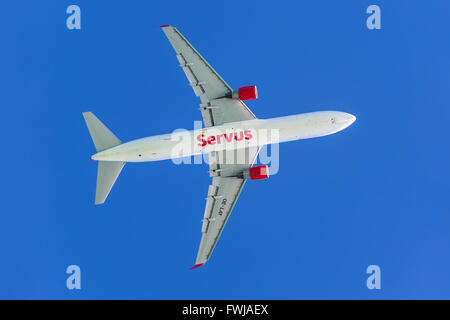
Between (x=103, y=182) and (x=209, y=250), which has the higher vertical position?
(x=103, y=182)

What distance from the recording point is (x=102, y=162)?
29688mm

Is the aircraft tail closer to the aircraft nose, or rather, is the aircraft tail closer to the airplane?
the airplane

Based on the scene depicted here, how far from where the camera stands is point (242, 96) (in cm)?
2981

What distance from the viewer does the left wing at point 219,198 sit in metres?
31.3

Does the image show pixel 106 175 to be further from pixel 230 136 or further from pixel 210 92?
pixel 210 92

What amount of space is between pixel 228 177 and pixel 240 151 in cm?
228

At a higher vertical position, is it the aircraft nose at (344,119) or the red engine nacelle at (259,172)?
the aircraft nose at (344,119)

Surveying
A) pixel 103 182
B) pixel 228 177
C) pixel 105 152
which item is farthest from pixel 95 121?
pixel 228 177

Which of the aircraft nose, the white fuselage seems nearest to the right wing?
the white fuselage

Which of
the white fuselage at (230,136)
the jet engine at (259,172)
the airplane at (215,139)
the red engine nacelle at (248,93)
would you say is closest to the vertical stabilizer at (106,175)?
the airplane at (215,139)

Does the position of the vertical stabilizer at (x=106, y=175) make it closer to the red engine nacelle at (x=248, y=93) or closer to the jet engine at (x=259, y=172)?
the jet engine at (x=259, y=172)

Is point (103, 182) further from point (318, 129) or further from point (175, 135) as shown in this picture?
point (318, 129)

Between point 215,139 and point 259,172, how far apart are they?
13.8 feet

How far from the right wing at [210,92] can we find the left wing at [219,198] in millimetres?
3408
